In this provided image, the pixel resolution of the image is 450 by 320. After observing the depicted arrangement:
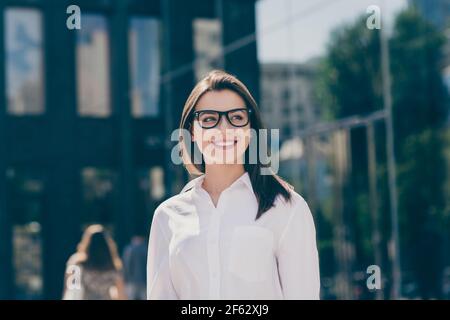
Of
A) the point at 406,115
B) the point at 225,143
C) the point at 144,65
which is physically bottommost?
the point at 225,143

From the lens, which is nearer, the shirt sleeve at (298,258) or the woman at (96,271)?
the shirt sleeve at (298,258)

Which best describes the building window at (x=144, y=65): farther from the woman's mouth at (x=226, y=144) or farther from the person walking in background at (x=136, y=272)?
the woman's mouth at (x=226, y=144)

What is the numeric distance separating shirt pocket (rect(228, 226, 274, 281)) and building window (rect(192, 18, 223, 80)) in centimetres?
1064

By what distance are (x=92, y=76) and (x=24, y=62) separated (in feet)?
4.14

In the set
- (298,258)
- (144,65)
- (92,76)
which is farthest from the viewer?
(92,76)

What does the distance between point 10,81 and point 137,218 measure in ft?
11.1

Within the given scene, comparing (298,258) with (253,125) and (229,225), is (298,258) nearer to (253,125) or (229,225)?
(229,225)

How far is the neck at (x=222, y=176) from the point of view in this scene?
2.20m

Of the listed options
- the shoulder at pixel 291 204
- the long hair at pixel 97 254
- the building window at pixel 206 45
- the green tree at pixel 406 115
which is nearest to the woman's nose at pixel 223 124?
the shoulder at pixel 291 204

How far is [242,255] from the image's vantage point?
6.74ft

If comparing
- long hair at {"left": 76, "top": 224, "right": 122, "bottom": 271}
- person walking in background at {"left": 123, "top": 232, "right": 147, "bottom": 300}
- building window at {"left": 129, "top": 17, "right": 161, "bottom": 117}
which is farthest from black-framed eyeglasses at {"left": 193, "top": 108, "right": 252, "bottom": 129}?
building window at {"left": 129, "top": 17, "right": 161, "bottom": 117}

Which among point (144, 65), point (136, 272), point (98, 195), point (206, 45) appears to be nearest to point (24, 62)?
point (144, 65)

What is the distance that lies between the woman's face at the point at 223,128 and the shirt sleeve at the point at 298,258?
233mm

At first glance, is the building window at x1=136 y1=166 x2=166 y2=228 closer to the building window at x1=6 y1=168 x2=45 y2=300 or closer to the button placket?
the building window at x1=6 y1=168 x2=45 y2=300
